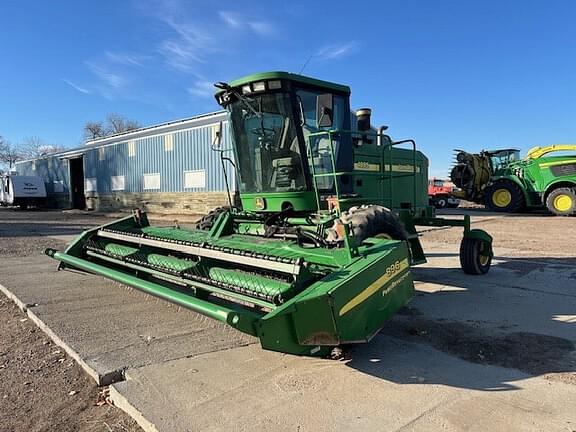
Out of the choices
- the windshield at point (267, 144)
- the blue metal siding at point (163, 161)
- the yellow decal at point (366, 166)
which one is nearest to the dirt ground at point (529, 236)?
the yellow decal at point (366, 166)

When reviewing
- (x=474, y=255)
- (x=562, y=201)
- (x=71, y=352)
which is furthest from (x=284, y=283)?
(x=562, y=201)

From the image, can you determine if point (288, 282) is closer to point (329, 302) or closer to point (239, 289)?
point (239, 289)

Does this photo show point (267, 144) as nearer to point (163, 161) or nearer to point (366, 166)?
point (366, 166)

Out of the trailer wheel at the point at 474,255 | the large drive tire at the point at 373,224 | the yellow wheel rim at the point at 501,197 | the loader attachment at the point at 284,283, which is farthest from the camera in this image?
the yellow wheel rim at the point at 501,197

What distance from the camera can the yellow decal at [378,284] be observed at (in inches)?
126

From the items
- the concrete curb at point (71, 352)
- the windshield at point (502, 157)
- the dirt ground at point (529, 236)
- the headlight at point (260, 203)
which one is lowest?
the dirt ground at point (529, 236)

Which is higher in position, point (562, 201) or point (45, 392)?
point (562, 201)

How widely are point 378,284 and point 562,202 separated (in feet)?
65.1

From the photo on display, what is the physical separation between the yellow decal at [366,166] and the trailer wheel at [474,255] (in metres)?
2.00

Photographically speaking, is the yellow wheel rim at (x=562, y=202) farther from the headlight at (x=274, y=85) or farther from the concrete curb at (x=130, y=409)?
the concrete curb at (x=130, y=409)

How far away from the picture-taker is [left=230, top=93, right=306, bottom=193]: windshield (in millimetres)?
5777

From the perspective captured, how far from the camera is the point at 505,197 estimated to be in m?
22.2

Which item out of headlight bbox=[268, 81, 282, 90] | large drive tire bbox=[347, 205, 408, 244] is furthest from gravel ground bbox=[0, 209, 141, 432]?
headlight bbox=[268, 81, 282, 90]

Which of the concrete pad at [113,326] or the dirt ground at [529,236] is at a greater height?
the concrete pad at [113,326]
